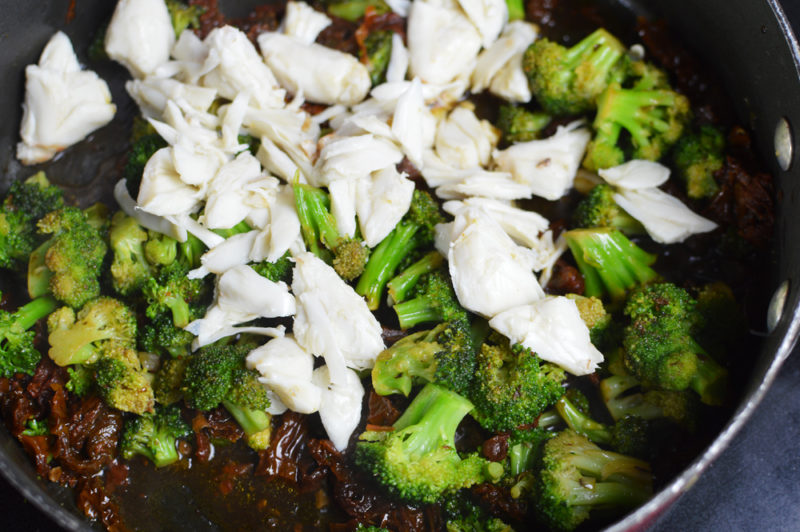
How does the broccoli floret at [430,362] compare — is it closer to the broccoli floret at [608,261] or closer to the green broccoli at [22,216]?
the broccoli floret at [608,261]

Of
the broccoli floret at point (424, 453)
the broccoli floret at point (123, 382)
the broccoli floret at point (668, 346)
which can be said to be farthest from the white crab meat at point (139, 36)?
the broccoli floret at point (668, 346)

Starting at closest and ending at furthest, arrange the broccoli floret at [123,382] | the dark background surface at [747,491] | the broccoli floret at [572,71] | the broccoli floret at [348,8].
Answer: the broccoli floret at [123,382], the dark background surface at [747,491], the broccoli floret at [572,71], the broccoli floret at [348,8]

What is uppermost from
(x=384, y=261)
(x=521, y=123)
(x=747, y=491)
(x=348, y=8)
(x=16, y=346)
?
(x=348, y=8)

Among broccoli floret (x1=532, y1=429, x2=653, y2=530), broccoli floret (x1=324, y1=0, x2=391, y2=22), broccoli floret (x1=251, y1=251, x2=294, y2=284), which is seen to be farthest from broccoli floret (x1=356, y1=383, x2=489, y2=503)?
broccoli floret (x1=324, y1=0, x2=391, y2=22)

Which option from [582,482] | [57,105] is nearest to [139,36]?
[57,105]

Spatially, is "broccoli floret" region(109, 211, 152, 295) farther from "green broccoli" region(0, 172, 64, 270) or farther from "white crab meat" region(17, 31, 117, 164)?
"white crab meat" region(17, 31, 117, 164)

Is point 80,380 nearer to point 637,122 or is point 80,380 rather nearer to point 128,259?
point 128,259
